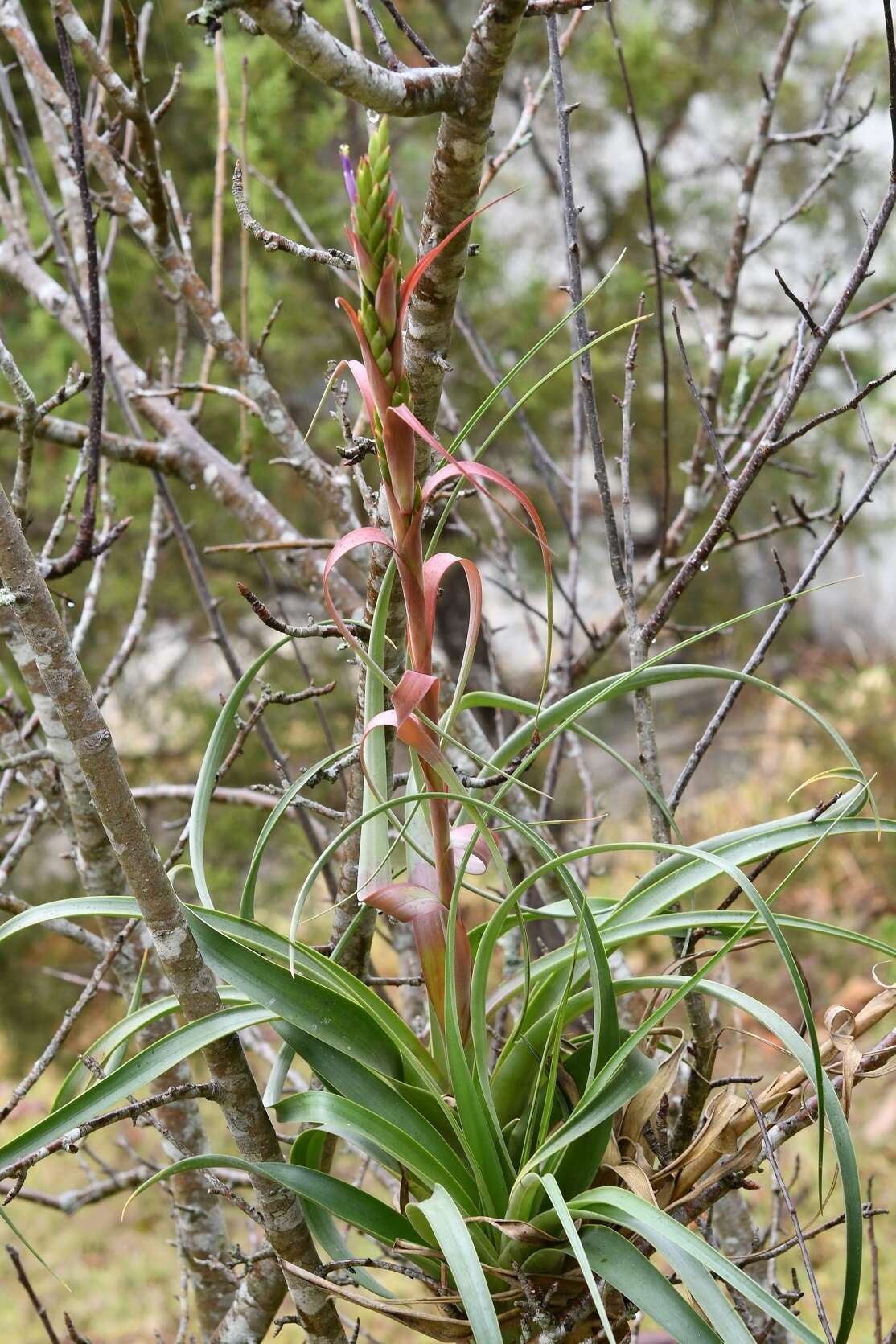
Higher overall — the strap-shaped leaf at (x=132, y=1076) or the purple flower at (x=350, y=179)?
the purple flower at (x=350, y=179)

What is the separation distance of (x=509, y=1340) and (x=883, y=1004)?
31 cm

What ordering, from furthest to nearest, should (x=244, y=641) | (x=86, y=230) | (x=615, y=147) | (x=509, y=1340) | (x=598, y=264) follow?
(x=615, y=147), (x=598, y=264), (x=244, y=641), (x=86, y=230), (x=509, y=1340)

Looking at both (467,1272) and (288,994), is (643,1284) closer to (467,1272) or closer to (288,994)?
(467,1272)

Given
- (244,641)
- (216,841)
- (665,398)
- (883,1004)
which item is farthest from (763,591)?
(883,1004)

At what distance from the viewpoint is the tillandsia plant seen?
58cm

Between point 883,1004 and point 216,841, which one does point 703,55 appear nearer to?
point 216,841

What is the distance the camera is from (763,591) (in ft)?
22.4

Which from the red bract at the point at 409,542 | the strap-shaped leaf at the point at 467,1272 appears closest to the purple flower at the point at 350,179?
the red bract at the point at 409,542

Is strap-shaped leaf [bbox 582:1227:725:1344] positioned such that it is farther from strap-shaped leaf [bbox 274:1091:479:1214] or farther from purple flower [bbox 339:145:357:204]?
purple flower [bbox 339:145:357:204]

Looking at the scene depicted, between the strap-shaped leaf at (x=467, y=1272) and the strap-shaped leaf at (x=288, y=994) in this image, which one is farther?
the strap-shaped leaf at (x=288, y=994)

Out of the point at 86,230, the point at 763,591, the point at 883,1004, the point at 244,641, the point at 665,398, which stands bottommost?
the point at 883,1004

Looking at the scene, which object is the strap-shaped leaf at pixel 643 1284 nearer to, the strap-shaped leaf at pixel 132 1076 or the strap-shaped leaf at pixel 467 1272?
the strap-shaped leaf at pixel 467 1272

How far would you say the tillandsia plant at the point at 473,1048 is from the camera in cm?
58

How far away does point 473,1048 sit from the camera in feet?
2.26
